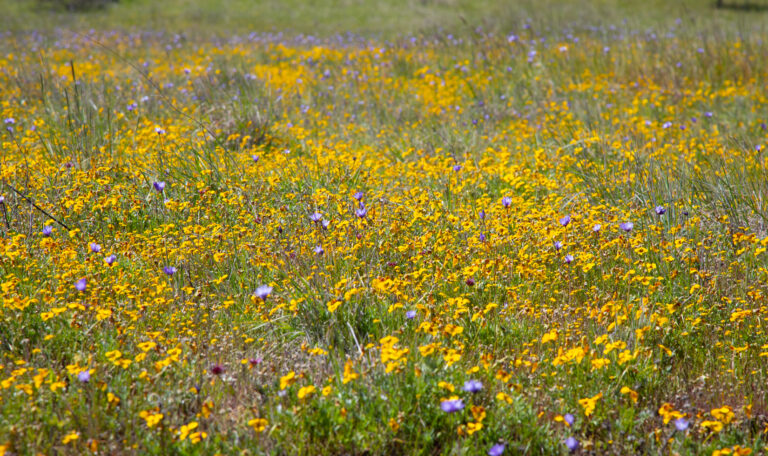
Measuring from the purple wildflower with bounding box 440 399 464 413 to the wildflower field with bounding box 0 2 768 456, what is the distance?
0.04 feet

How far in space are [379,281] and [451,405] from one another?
3.13ft

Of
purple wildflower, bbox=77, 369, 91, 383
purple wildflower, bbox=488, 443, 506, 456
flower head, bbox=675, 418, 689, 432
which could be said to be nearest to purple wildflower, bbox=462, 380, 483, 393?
purple wildflower, bbox=488, 443, 506, 456

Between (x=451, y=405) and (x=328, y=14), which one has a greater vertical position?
(x=328, y=14)

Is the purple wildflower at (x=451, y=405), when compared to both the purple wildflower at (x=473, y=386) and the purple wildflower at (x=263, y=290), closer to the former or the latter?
the purple wildflower at (x=473, y=386)

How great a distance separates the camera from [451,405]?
2338 millimetres

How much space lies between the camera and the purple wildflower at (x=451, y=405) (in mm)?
2326

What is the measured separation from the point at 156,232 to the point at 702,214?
149 inches

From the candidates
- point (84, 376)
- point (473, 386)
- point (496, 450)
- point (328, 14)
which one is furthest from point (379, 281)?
point (328, 14)

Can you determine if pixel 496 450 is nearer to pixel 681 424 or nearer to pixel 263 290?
pixel 681 424

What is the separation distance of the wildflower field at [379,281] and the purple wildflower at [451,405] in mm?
11

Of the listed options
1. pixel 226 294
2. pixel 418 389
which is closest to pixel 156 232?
pixel 226 294

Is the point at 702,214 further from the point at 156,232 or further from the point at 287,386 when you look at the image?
the point at 156,232

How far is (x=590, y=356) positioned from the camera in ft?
8.79

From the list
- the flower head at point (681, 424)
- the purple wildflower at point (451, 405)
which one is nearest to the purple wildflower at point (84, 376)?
the purple wildflower at point (451, 405)
